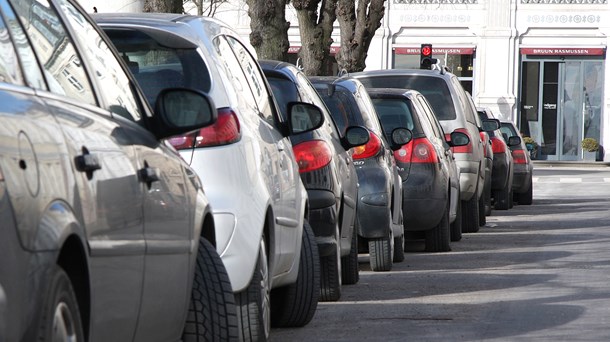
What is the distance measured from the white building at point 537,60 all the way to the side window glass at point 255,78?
4289 centimetres

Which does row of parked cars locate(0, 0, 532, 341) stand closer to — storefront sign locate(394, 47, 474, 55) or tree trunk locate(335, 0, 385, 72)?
tree trunk locate(335, 0, 385, 72)

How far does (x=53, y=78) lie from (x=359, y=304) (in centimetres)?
568

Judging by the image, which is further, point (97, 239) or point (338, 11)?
point (338, 11)

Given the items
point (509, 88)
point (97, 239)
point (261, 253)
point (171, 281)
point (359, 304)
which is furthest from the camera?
point (509, 88)

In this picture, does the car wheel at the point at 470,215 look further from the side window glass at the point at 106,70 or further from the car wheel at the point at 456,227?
the side window glass at the point at 106,70

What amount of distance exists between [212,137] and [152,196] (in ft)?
5.76

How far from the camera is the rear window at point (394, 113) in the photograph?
1425 cm

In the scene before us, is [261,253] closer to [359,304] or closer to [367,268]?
[359,304]

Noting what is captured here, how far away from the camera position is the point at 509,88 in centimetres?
5069

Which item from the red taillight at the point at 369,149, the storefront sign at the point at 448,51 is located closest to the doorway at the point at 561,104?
the storefront sign at the point at 448,51

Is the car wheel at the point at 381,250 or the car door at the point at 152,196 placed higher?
the car door at the point at 152,196

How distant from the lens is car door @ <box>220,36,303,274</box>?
24.7ft

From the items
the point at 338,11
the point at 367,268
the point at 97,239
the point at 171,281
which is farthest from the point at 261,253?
the point at 338,11

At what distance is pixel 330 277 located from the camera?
975 cm
